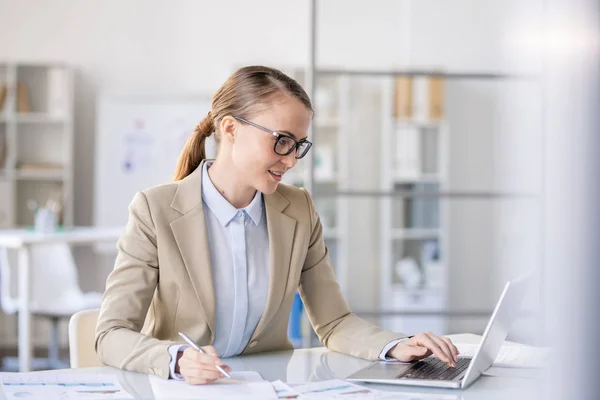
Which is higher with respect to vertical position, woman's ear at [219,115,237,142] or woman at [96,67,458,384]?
woman's ear at [219,115,237,142]

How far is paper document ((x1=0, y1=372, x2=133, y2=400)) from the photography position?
1177 mm

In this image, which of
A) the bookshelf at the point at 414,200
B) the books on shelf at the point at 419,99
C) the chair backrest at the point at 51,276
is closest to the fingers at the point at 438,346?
the bookshelf at the point at 414,200

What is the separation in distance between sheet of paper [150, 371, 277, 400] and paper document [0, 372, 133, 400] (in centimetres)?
6

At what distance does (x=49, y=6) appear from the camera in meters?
6.09

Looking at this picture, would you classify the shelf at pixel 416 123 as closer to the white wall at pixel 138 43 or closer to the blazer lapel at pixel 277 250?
the white wall at pixel 138 43

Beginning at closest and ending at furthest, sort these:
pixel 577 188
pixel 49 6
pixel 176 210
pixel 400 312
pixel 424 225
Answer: pixel 577 188 → pixel 176 210 → pixel 400 312 → pixel 424 225 → pixel 49 6

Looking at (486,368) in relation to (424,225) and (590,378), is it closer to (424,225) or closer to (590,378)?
(590,378)

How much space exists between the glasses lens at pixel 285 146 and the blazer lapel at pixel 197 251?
0.18 meters

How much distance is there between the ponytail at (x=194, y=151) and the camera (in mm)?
1685

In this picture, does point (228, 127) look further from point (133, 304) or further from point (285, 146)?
point (133, 304)

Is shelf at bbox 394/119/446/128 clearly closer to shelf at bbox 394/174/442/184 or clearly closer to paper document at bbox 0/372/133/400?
shelf at bbox 394/174/442/184

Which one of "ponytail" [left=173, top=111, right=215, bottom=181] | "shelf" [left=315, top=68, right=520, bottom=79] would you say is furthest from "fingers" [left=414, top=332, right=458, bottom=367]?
"shelf" [left=315, top=68, right=520, bottom=79]

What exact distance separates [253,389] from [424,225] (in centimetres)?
391

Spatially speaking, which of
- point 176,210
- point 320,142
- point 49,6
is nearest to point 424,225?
point 320,142
